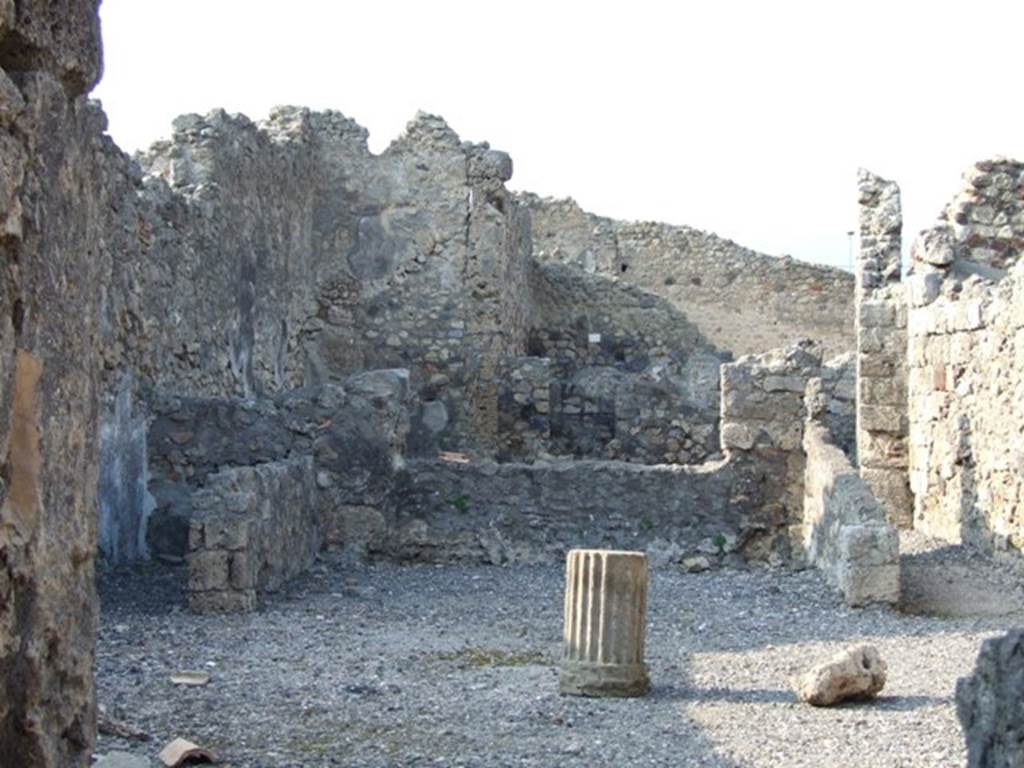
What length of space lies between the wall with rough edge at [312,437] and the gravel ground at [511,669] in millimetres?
723

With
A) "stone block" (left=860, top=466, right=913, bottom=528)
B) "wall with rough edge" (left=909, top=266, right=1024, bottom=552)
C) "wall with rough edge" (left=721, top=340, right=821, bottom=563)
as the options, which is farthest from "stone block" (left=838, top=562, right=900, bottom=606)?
"stone block" (left=860, top=466, right=913, bottom=528)

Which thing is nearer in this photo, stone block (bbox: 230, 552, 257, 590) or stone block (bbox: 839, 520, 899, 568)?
stone block (bbox: 230, 552, 257, 590)

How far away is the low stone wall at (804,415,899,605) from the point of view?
10.1m

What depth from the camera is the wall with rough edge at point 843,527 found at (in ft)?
33.2

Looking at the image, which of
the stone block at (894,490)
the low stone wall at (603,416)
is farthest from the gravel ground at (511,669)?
the low stone wall at (603,416)

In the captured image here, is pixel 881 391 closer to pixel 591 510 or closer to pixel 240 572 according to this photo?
pixel 591 510

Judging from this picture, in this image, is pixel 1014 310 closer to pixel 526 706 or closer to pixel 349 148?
pixel 526 706

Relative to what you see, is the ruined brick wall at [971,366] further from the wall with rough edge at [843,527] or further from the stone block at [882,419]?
the wall with rough edge at [843,527]

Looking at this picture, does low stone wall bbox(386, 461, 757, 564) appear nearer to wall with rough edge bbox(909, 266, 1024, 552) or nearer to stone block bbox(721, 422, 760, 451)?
stone block bbox(721, 422, 760, 451)

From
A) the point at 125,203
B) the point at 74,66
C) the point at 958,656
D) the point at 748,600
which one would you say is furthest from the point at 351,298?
the point at 74,66

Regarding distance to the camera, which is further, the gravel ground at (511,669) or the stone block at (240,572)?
the stone block at (240,572)

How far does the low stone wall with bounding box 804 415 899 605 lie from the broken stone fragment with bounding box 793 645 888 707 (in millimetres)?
2907

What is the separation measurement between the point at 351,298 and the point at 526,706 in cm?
1208

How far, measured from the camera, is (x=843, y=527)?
10.4m
